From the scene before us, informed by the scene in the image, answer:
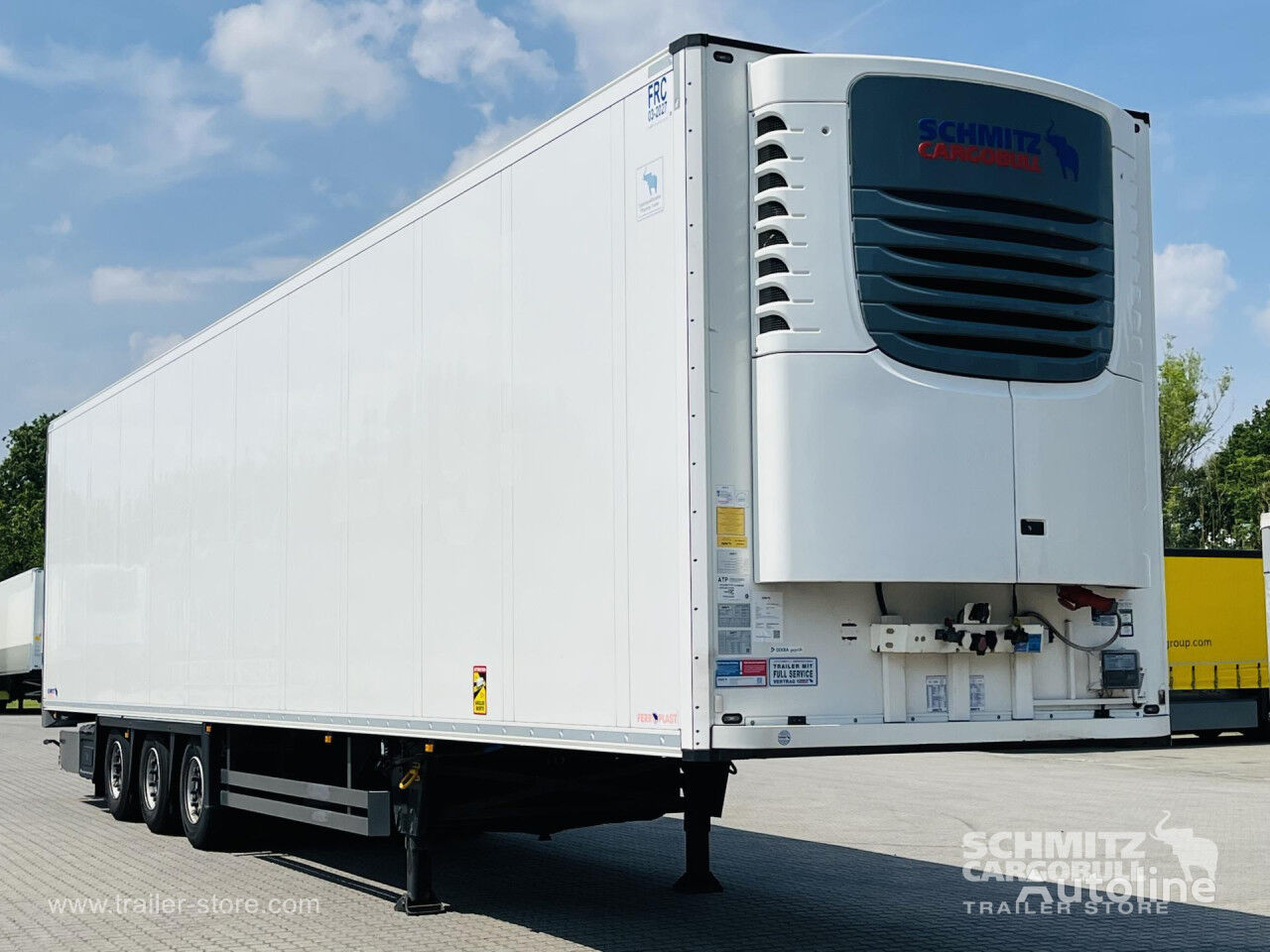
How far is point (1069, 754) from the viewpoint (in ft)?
85.6

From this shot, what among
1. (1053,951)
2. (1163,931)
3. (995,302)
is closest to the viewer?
(995,302)

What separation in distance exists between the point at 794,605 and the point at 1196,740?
2323cm

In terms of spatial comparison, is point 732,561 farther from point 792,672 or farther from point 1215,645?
point 1215,645

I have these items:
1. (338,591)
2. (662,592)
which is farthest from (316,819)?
(662,592)

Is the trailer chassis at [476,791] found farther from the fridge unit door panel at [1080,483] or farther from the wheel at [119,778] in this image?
the wheel at [119,778]

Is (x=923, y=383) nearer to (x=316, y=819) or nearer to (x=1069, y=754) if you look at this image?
(x=316, y=819)

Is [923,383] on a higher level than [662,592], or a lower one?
higher

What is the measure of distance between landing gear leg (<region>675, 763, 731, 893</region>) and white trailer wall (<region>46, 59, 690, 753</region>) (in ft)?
5.99

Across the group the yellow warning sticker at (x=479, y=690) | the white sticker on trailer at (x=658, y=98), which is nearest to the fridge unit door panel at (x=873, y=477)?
the white sticker on trailer at (x=658, y=98)

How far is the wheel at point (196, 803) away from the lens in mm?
12047

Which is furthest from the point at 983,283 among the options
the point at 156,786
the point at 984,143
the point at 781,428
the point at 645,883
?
the point at 156,786

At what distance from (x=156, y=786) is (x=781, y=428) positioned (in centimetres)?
911

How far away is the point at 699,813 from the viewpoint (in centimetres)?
977
